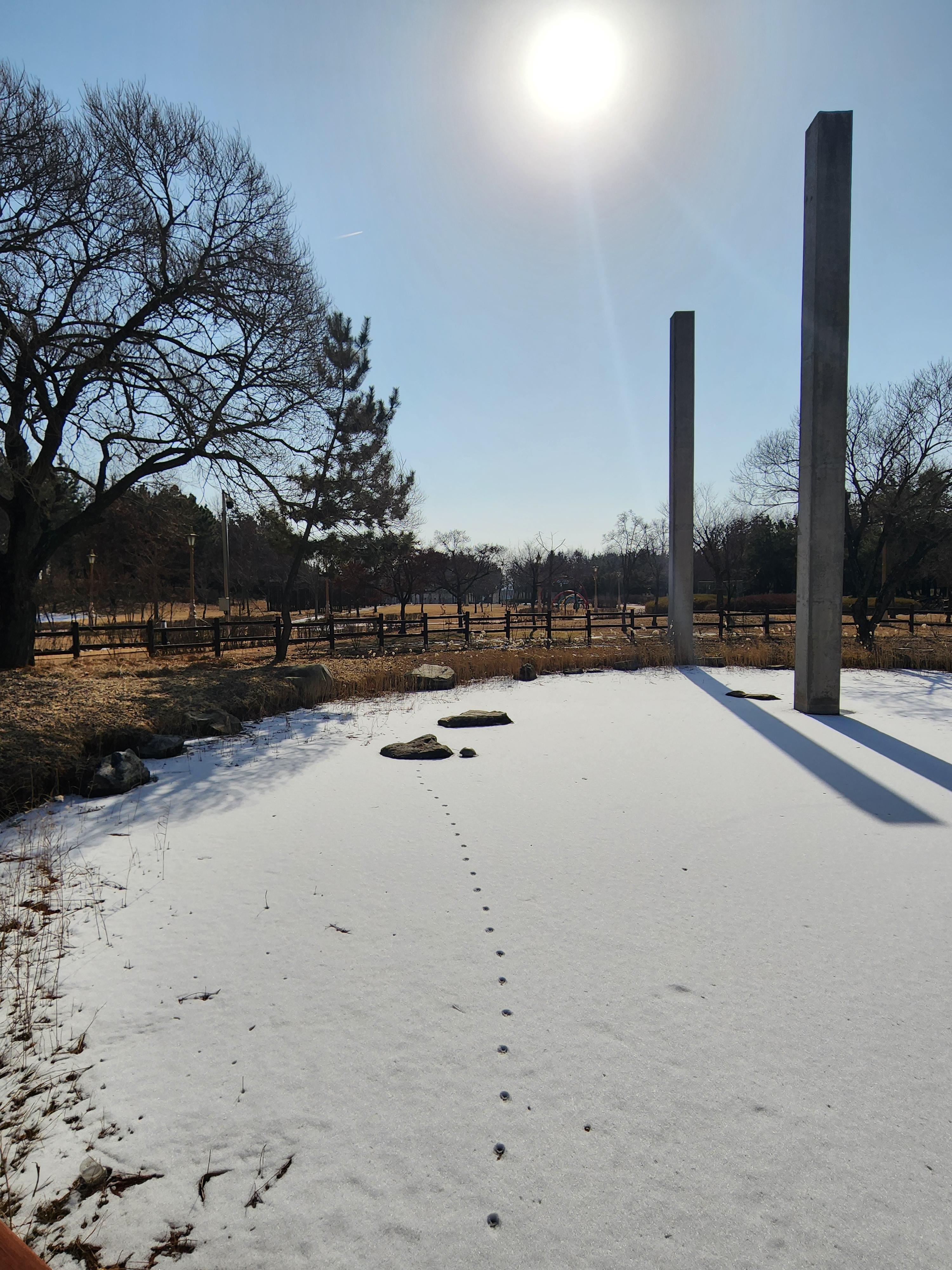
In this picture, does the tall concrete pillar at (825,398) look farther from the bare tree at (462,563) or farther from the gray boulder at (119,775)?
the bare tree at (462,563)

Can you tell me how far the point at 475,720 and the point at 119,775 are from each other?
481 cm

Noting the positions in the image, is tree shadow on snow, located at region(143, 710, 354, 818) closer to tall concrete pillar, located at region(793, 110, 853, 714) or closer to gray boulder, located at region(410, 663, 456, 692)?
gray boulder, located at region(410, 663, 456, 692)

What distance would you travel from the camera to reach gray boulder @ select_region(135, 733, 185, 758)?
845cm

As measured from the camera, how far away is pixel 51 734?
779 cm

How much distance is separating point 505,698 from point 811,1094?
1024 centimetres

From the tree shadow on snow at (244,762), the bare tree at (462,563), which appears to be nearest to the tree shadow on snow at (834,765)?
the tree shadow on snow at (244,762)

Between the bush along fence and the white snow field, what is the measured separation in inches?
490

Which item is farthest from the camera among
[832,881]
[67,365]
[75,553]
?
[75,553]

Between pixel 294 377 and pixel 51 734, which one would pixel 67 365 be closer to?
pixel 294 377

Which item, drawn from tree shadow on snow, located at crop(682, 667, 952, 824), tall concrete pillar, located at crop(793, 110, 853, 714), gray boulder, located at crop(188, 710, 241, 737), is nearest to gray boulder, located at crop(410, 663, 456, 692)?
gray boulder, located at crop(188, 710, 241, 737)

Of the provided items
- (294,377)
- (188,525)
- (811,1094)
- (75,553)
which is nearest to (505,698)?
(294,377)

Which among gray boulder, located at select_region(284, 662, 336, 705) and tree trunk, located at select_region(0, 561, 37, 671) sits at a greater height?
tree trunk, located at select_region(0, 561, 37, 671)

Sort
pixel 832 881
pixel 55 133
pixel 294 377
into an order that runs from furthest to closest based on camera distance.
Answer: pixel 294 377
pixel 55 133
pixel 832 881

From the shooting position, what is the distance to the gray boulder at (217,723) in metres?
9.68
